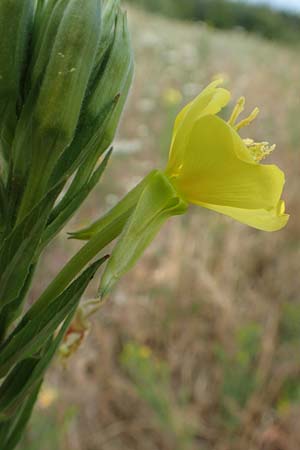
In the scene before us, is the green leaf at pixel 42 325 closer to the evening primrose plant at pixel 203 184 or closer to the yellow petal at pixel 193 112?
the evening primrose plant at pixel 203 184

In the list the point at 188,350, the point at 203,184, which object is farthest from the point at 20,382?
the point at 188,350

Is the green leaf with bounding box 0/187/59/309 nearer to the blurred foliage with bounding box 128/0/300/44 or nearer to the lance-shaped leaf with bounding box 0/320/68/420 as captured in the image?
the lance-shaped leaf with bounding box 0/320/68/420

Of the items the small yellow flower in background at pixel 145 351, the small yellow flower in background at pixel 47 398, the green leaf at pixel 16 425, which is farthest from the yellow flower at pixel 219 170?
the small yellow flower in background at pixel 145 351

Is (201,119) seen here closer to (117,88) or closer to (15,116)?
(117,88)

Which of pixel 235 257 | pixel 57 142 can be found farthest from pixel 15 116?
pixel 235 257

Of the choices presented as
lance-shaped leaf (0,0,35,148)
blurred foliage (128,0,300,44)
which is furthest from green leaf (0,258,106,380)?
blurred foliage (128,0,300,44)
